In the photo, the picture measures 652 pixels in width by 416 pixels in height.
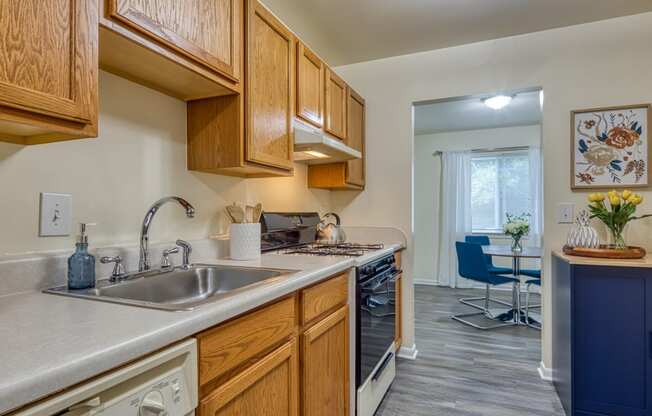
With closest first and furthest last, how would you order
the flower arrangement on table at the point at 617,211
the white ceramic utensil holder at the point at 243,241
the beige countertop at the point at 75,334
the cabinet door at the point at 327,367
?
1. the beige countertop at the point at 75,334
2. the cabinet door at the point at 327,367
3. the white ceramic utensil holder at the point at 243,241
4. the flower arrangement on table at the point at 617,211

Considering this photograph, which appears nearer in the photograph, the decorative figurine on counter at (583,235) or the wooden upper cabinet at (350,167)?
the decorative figurine on counter at (583,235)

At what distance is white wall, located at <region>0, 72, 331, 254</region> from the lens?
1.05 m

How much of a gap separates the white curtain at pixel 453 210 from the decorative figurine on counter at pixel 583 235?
2.90 m

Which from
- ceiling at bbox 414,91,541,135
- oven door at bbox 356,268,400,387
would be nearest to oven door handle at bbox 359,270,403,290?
oven door at bbox 356,268,400,387

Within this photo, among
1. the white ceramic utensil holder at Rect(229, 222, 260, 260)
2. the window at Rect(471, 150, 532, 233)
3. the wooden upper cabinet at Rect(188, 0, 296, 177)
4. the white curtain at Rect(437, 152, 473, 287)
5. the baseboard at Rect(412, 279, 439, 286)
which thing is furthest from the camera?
the baseboard at Rect(412, 279, 439, 286)

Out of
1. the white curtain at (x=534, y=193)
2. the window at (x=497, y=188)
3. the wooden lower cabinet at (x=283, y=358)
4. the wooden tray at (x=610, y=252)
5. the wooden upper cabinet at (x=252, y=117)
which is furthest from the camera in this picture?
the window at (x=497, y=188)

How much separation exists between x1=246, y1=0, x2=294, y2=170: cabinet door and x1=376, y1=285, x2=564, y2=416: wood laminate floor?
1.52m

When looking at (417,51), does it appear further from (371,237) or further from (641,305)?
(641,305)

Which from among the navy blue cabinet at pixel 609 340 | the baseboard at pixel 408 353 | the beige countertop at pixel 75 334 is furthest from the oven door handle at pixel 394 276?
the beige countertop at pixel 75 334

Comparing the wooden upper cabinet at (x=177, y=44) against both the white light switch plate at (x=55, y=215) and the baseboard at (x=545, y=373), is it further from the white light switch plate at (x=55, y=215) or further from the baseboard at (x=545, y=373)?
the baseboard at (x=545, y=373)

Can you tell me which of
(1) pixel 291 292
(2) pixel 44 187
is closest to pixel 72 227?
(2) pixel 44 187

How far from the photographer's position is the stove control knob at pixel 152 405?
66cm

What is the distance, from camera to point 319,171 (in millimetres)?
2711

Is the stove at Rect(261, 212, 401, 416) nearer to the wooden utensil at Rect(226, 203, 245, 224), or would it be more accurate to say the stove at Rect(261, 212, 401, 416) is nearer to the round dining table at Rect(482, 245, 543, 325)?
the wooden utensil at Rect(226, 203, 245, 224)
